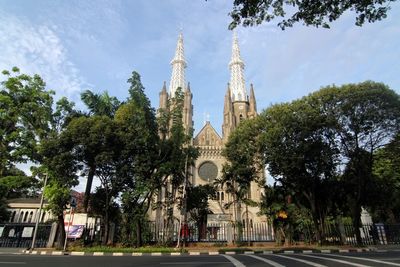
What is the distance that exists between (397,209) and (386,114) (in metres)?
21.6

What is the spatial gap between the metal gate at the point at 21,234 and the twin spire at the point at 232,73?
3565 cm

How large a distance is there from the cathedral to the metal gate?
52.4ft

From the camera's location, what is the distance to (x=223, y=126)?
4828cm

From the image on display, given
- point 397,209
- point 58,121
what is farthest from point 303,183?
point 397,209

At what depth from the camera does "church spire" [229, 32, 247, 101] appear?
54338 millimetres

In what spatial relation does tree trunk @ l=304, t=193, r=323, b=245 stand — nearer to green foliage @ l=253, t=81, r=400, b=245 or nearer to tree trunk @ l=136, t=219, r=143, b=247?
green foliage @ l=253, t=81, r=400, b=245

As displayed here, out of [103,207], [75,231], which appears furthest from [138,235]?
[75,231]

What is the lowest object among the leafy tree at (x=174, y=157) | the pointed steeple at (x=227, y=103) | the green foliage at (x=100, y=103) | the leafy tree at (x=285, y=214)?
the leafy tree at (x=285, y=214)

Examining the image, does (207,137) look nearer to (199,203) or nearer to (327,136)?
(199,203)

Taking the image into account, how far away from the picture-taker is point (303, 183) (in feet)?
68.6

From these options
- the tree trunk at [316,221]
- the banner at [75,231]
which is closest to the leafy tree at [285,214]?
the tree trunk at [316,221]

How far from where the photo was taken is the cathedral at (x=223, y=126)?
136 feet

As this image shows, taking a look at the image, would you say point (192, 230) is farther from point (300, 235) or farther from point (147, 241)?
point (300, 235)

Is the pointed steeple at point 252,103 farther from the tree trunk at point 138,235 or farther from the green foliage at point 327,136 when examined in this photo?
the tree trunk at point 138,235
